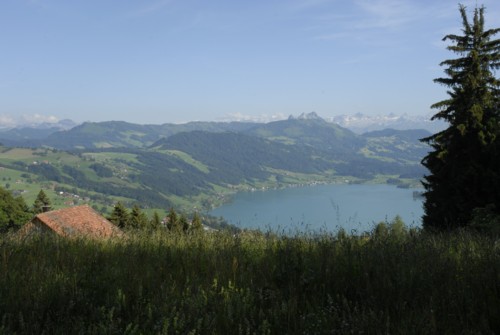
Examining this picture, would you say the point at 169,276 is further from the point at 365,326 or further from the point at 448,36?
the point at 448,36

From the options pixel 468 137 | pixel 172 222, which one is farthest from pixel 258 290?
pixel 468 137

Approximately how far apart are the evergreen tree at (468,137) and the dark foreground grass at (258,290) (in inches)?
841

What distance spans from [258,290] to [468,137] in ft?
84.6

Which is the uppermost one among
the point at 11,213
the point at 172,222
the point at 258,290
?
the point at 258,290

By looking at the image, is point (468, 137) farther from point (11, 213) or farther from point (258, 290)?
point (11, 213)

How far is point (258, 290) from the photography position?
3.62 metres

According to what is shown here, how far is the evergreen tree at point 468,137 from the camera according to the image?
24.0 m

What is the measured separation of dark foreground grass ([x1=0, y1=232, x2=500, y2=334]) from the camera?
2.87 meters

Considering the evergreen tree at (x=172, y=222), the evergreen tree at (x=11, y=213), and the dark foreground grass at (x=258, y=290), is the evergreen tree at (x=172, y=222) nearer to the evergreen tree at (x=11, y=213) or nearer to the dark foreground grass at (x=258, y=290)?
the dark foreground grass at (x=258, y=290)

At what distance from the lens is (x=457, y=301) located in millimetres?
A: 3141

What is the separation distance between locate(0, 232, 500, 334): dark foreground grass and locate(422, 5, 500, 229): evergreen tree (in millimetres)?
21369

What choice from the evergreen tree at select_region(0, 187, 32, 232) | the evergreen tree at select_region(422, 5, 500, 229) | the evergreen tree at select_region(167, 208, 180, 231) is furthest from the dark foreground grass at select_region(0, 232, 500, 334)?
the evergreen tree at select_region(0, 187, 32, 232)

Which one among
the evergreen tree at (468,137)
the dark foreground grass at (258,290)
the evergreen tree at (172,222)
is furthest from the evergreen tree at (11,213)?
the dark foreground grass at (258,290)

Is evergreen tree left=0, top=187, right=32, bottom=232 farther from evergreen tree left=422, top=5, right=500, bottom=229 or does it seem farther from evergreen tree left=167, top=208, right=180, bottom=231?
evergreen tree left=422, top=5, right=500, bottom=229
